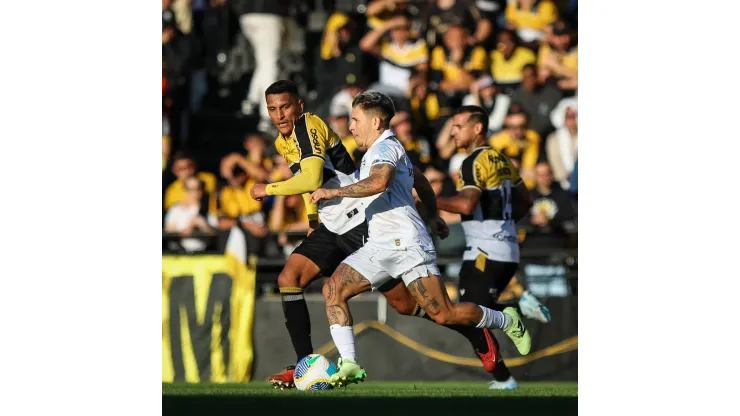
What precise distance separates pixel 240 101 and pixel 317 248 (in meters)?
5.68

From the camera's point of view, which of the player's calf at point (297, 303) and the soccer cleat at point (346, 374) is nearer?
the soccer cleat at point (346, 374)

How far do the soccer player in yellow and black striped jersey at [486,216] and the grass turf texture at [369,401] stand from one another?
2.24 ft

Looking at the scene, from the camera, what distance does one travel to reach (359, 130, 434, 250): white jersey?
8.39 meters

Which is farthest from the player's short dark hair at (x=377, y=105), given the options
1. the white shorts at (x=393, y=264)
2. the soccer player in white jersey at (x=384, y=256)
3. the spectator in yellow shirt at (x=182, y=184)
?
the spectator in yellow shirt at (x=182, y=184)

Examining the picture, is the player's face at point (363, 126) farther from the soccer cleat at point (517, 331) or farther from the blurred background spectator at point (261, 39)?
the blurred background spectator at point (261, 39)

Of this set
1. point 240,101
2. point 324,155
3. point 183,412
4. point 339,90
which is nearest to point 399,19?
point 339,90

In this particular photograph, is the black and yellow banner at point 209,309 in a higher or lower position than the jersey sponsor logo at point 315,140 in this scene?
lower

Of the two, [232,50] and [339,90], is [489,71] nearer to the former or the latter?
[339,90]

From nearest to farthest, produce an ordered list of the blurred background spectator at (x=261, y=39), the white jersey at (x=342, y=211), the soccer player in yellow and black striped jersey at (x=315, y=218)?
the soccer player in yellow and black striped jersey at (x=315, y=218) → the white jersey at (x=342, y=211) → the blurred background spectator at (x=261, y=39)

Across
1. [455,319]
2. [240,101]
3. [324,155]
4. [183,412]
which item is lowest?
[183,412]

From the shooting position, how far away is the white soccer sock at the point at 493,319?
346 inches

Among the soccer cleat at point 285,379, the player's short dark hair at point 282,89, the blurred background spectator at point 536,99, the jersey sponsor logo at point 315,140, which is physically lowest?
the soccer cleat at point 285,379

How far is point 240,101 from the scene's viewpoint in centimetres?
1445
